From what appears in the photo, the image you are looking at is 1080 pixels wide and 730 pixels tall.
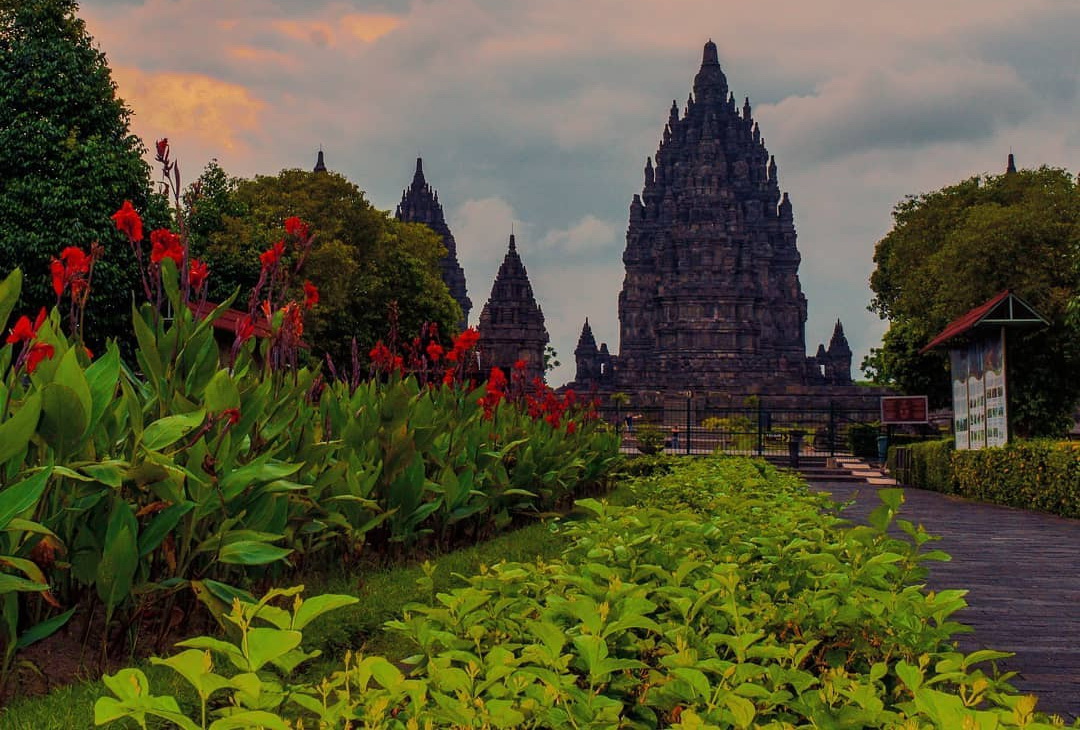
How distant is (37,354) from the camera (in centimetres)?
442

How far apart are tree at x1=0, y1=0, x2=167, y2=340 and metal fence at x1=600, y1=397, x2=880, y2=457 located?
1408 cm

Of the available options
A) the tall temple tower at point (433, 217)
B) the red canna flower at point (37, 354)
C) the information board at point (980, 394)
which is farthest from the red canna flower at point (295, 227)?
the tall temple tower at point (433, 217)

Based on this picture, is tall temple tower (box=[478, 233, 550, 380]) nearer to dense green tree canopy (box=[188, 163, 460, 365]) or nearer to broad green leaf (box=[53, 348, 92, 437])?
dense green tree canopy (box=[188, 163, 460, 365])

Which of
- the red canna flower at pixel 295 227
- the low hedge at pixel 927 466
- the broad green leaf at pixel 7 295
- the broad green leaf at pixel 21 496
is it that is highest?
the red canna flower at pixel 295 227

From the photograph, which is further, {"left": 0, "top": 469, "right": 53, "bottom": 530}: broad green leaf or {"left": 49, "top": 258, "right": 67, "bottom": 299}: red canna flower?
{"left": 49, "top": 258, "right": 67, "bottom": 299}: red canna flower

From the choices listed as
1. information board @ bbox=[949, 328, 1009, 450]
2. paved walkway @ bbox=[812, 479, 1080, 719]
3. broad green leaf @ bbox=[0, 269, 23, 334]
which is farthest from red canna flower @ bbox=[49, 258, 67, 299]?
information board @ bbox=[949, 328, 1009, 450]

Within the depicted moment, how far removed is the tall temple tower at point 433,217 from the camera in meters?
105

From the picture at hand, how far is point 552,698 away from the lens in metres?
2.34

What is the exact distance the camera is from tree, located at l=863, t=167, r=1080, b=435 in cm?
2555

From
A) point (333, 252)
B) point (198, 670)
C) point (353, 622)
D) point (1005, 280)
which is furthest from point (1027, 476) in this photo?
point (333, 252)

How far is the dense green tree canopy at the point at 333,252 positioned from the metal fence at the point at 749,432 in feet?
33.6

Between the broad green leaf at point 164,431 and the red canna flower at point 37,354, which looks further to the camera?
the red canna flower at point 37,354

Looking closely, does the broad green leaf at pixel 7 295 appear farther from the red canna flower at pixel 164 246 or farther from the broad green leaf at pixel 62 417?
the red canna flower at pixel 164 246

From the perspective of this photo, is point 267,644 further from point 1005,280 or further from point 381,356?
point 1005,280
